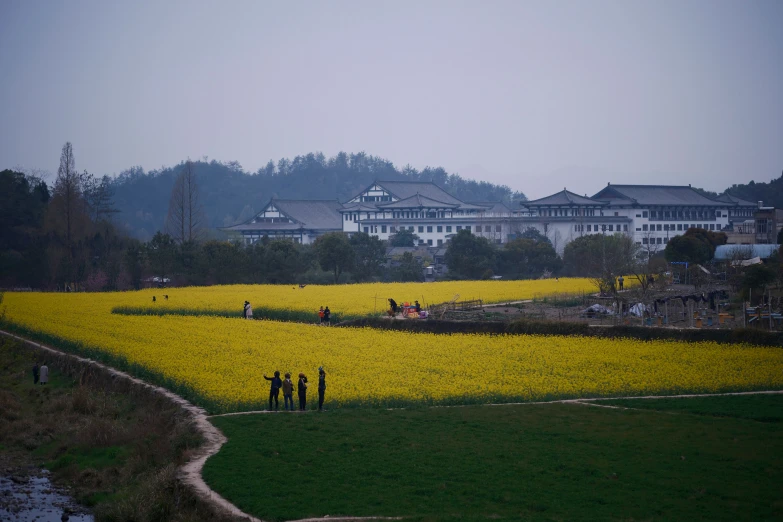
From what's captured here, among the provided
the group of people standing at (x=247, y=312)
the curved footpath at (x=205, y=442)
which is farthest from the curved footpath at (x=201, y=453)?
the group of people standing at (x=247, y=312)

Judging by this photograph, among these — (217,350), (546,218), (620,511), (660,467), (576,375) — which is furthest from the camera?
(546,218)

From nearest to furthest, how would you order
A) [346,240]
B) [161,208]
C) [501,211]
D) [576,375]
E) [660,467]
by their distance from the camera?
[660,467], [576,375], [346,240], [501,211], [161,208]

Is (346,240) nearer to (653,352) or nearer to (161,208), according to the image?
(653,352)

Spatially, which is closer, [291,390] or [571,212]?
[291,390]

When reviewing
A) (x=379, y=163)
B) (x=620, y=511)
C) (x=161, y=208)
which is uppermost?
(x=379, y=163)

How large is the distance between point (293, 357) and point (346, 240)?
118 ft

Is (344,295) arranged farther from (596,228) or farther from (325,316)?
(596,228)

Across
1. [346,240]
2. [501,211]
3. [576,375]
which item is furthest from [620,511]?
[501,211]

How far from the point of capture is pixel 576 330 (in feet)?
96.3

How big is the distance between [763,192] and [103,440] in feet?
348

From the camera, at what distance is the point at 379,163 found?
153000mm

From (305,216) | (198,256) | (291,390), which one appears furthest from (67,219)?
(291,390)

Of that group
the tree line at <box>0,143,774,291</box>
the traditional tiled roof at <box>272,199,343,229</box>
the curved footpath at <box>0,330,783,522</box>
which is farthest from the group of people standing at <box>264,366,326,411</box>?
the traditional tiled roof at <box>272,199,343,229</box>

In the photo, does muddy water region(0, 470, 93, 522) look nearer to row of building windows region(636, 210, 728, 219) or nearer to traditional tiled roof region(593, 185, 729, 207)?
traditional tiled roof region(593, 185, 729, 207)
